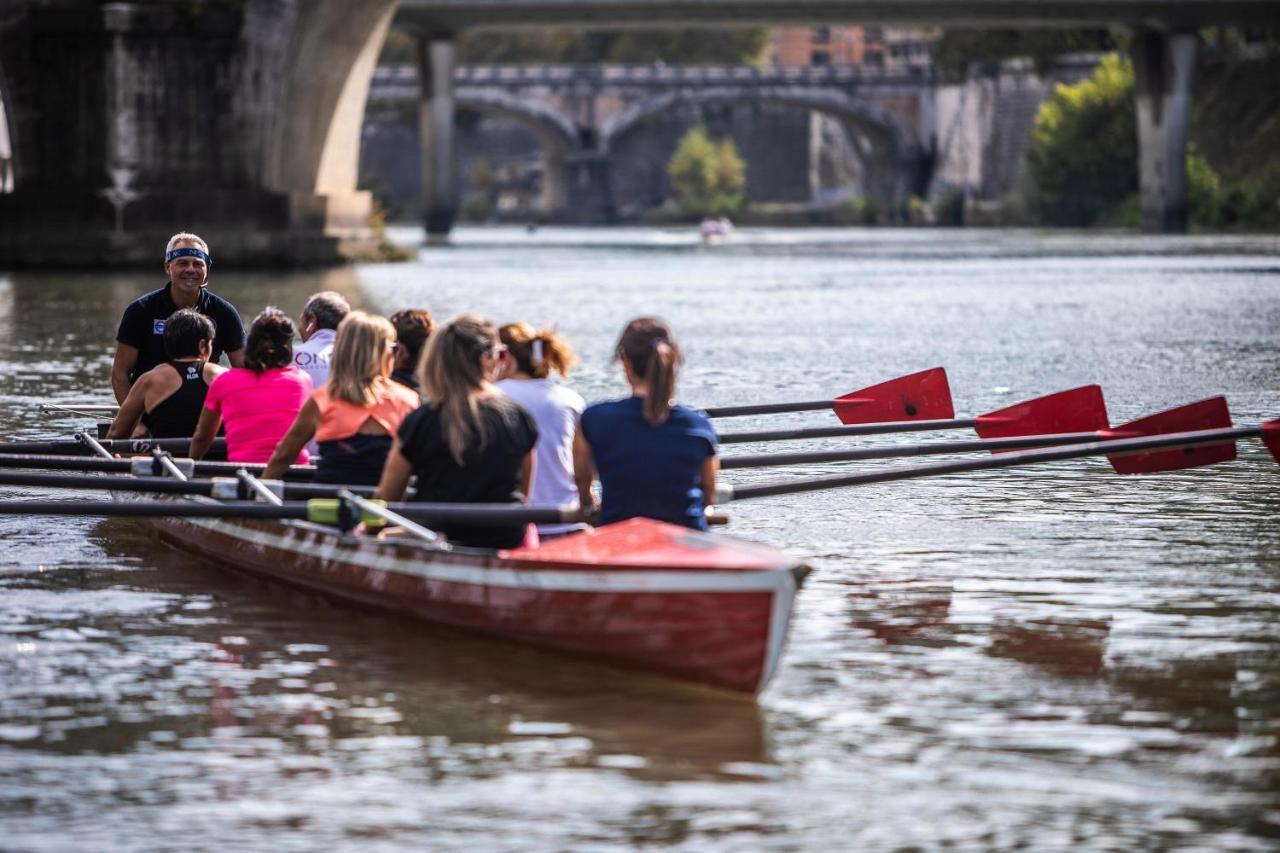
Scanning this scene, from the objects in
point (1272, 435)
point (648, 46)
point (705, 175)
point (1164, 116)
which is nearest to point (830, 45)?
point (648, 46)

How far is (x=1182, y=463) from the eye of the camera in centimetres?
1238

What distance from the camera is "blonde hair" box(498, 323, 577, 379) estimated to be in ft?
29.6

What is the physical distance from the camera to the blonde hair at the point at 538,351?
902 cm

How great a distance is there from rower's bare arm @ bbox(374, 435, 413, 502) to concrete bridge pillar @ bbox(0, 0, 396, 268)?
34.3 m

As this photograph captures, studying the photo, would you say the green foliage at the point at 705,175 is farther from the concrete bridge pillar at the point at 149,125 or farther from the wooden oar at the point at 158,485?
the wooden oar at the point at 158,485

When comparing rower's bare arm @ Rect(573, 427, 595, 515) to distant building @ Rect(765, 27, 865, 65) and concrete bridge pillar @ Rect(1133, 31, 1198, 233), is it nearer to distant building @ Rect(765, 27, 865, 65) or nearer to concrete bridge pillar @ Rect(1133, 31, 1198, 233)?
concrete bridge pillar @ Rect(1133, 31, 1198, 233)

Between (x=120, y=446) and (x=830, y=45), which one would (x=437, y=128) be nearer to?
(x=120, y=446)

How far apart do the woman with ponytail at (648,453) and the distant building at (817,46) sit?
146634 mm

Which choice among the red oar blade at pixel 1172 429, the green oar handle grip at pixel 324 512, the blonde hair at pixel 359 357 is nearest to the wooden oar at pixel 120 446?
the blonde hair at pixel 359 357

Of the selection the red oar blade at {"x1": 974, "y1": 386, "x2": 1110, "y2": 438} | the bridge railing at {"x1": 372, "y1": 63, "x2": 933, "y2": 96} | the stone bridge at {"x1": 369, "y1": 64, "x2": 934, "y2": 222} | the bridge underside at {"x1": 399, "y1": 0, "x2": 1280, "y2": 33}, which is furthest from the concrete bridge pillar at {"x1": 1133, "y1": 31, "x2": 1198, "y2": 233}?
the red oar blade at {"x1": 974, "y1": 386, "x2": 1110, "y2": 438}

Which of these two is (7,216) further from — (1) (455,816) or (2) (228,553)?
(1) (455,816)

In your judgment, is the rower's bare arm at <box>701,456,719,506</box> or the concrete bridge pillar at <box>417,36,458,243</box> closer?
the rower's bare arm at <box>701,456,719,506</box>

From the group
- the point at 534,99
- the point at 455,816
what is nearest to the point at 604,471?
the point at 455,816

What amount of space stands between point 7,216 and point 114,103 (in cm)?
288
